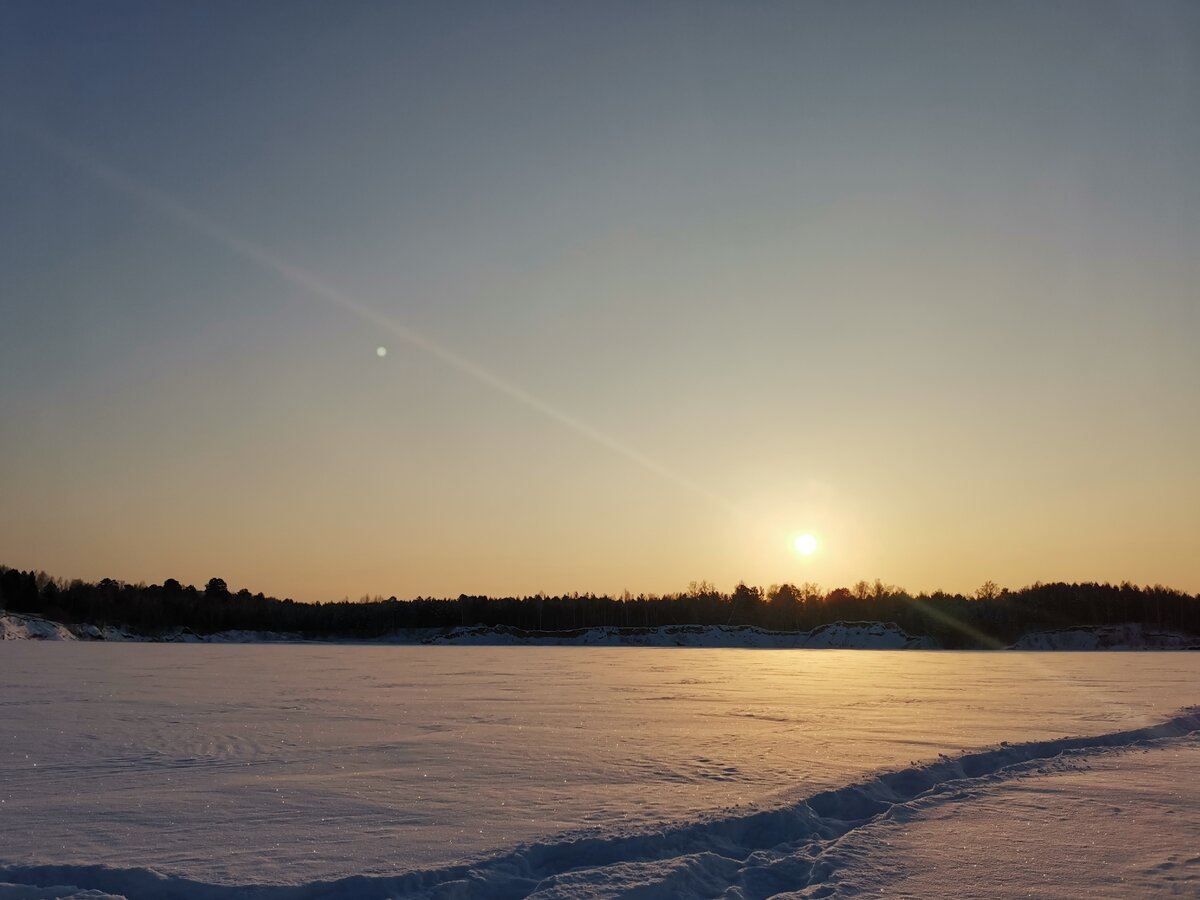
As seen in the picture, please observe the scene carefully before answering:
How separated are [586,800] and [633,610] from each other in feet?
374

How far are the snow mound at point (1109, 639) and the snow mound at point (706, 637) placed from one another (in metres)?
9.71

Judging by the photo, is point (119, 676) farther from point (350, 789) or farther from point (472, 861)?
point (472, 861)

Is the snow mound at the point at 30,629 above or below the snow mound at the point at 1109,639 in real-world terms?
below

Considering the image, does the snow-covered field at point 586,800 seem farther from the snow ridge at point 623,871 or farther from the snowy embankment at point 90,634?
the snowy embankment at point 90,634

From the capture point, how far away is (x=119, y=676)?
995 inches

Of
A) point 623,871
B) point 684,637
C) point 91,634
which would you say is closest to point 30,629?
point 91,634

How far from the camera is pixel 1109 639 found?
287ft

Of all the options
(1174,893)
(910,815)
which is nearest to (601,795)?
(910,815)

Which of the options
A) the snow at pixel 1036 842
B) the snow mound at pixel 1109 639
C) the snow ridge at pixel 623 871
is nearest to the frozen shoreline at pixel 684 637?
the snow mound at pixel 1109 639

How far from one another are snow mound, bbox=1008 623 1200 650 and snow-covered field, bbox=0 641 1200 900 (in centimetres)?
7748

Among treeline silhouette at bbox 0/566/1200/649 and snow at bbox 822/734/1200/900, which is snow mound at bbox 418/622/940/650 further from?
snow at bbox 822/734/1200/900

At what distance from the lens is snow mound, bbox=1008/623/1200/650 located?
84.6m

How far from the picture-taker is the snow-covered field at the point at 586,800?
6117mm

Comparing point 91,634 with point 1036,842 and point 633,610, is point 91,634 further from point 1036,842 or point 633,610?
point 1036,842
